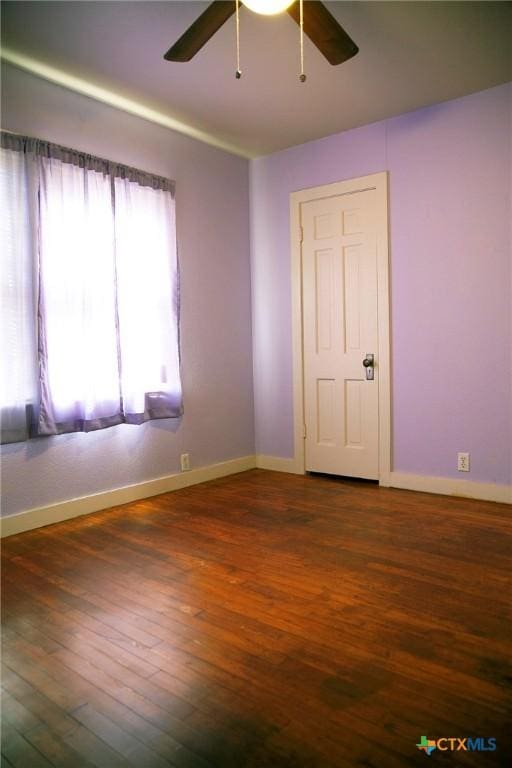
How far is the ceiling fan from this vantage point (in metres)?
2.15

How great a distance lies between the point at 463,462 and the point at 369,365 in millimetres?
971

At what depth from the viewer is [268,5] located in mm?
2096

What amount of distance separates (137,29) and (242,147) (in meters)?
1.83

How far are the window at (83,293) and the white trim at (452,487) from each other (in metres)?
1.76

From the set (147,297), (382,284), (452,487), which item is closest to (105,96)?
(147,297)

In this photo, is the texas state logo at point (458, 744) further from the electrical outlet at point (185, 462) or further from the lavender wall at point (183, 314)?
the electrical outlet at point (185, 462)

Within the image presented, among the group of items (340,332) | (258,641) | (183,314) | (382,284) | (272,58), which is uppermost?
(272,58)

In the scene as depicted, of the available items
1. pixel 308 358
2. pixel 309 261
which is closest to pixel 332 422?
pixel 308 358

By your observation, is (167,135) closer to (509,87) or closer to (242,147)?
(242,147)

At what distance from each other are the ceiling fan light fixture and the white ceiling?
2.01 feet

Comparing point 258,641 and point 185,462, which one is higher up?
point 185,462

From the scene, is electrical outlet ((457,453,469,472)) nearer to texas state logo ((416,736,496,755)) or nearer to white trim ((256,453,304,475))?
white trim ((256,453,304,475))

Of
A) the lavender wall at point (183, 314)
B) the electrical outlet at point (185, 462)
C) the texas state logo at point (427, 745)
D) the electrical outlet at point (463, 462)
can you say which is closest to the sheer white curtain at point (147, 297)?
the lavender wall at point (183, 314)

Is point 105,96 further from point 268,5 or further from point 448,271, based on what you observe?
point 448,271
